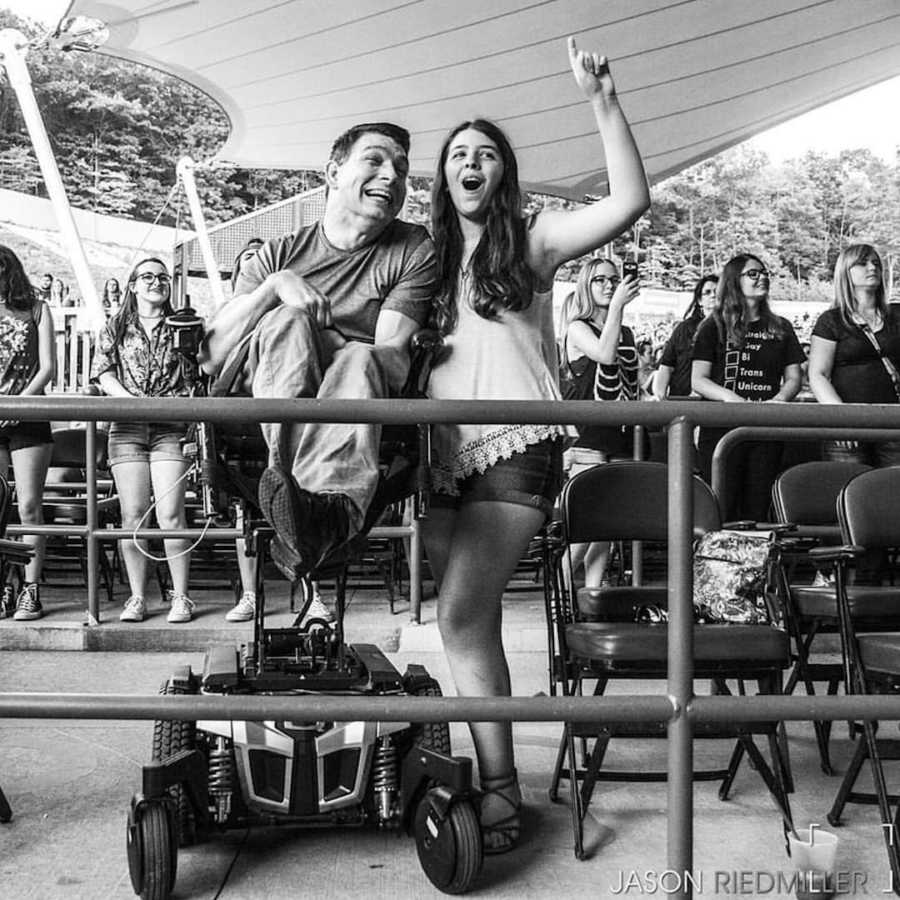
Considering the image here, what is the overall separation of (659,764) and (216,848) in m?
1.55

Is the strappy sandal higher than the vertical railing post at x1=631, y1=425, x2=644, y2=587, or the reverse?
the vertical railing post at x1=631, y1=425, x2=644, y2=587

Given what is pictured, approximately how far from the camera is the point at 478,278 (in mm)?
2713

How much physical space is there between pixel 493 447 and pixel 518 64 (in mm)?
8245

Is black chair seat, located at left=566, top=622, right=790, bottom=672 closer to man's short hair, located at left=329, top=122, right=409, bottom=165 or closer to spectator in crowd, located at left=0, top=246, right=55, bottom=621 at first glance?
man's short hair, located at left=329, top=122, right=409, bottom=165

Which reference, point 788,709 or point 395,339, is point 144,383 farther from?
point 788,709

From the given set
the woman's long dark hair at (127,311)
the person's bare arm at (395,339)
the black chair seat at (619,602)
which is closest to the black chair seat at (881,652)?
the black chair seat at (619,602)

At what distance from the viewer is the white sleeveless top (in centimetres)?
271

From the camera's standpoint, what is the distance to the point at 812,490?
4582 millimetres

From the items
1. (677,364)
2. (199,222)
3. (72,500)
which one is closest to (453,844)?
(677,364)

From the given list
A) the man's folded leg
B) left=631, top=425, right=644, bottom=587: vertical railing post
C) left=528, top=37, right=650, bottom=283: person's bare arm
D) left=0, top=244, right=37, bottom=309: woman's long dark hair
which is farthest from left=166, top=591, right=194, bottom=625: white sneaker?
left=528, top=37, right=650, bottom=283: person's bare arm

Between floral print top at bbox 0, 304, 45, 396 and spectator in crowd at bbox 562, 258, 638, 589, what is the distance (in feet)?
8.39

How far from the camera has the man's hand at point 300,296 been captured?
2.61m

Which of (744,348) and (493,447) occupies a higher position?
(744,348)

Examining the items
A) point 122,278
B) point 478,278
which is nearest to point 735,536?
point 478,278
